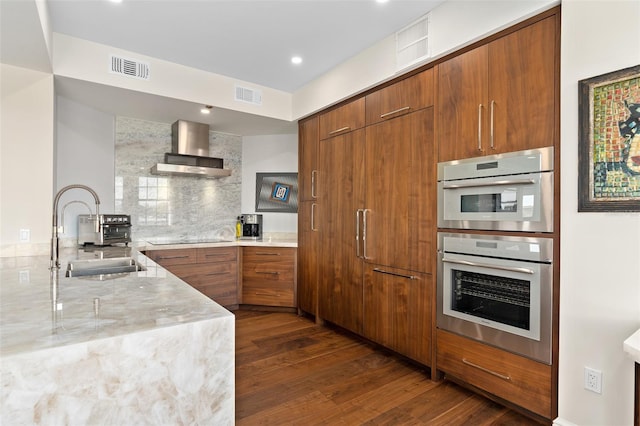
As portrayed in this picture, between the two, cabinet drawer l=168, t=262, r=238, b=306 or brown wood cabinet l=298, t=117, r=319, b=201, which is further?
cabinet drawer l=168, t=262, r=238, b=306

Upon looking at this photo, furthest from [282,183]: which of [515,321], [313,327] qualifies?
[515,321]

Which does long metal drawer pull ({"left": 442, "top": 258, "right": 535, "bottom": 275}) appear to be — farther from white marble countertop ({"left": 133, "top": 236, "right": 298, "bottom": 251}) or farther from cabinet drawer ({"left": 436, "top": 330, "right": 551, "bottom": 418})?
white marble countertop ({"left": 133, "top": 236, "right": 298, "bottom": 251})

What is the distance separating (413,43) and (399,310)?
208 centimetres

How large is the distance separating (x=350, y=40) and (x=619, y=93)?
194cm

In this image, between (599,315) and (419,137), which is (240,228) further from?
(599,315)

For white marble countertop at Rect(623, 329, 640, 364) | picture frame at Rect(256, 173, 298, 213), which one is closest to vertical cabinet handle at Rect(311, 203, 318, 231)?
picture frame at Rect(256, 173, 298, 213)

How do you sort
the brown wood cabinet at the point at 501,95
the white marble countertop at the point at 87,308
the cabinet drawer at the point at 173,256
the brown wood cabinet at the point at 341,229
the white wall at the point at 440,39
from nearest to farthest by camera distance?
1. the white marble countertop at the point at 87,308
2. the brown wood cabinet at the point at 501,95
3. the white wall at the point at 440,39
4. the brown wood cabinet at the point at 341,229
5. the cabinet drawer at the point at 173,256

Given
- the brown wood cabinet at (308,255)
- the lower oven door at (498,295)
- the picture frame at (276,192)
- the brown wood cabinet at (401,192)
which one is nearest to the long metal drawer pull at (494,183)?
the brown wood cabinet at (401,192)

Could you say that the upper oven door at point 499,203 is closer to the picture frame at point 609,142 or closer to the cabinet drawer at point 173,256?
the picture frame at point 609,142

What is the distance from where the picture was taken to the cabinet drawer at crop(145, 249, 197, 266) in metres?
3.66

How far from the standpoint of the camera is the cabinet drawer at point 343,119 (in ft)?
10.4

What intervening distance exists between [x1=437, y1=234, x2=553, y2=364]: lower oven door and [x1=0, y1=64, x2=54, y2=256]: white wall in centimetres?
321

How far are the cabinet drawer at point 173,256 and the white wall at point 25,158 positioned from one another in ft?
3.27

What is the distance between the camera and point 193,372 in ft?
3.37
